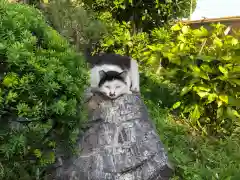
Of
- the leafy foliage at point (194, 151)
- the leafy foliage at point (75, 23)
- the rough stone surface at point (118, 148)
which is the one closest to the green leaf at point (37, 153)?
the rough stone surface at point (118, 148)

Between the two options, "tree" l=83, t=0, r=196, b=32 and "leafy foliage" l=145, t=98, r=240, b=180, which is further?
"tree" l=83, t=0, r=196, b=32

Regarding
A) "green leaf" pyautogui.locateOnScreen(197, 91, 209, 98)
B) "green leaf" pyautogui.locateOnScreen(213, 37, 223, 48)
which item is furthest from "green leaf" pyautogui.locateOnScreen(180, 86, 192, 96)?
"green leaf" pyautogui.locateOnScreen(213, 37, 223, 48)

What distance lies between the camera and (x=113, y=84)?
12.5 ft

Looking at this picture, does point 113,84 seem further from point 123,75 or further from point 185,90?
point 185,90

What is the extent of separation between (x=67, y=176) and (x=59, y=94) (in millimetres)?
1297

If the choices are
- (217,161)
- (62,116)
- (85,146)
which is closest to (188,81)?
(217,161)

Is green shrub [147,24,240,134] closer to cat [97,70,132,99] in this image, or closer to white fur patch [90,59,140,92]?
white fur patch [90,59,140,92]

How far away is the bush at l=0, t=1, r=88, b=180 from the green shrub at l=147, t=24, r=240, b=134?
9.54 ft

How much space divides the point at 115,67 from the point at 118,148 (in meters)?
0.96

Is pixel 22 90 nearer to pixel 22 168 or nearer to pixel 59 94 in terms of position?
pixel 59 94

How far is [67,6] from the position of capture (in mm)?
7797

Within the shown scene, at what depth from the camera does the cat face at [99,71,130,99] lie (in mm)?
3811

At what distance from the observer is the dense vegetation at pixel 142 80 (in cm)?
230

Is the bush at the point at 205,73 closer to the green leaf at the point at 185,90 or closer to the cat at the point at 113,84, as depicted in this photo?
the green leaf at the point at 185,90
